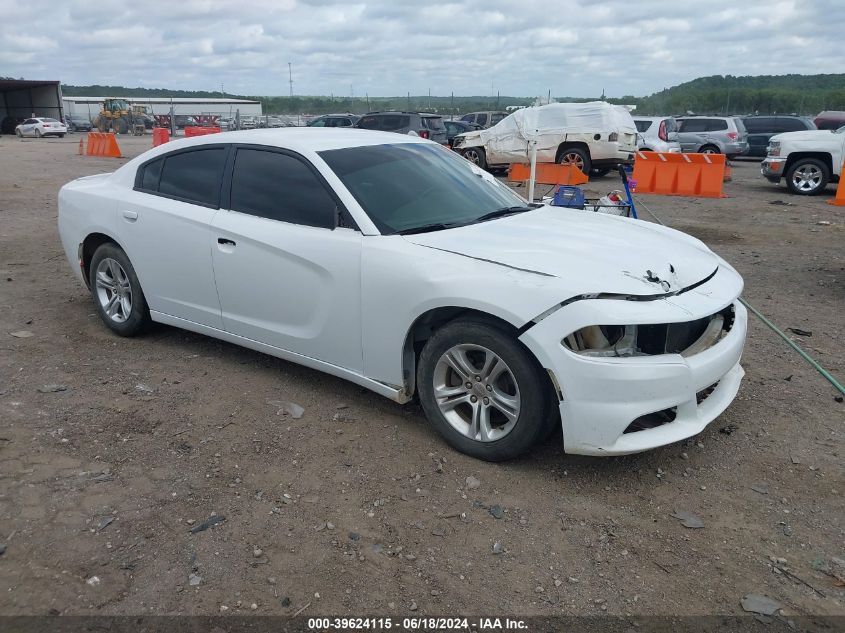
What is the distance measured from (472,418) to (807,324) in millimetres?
3782

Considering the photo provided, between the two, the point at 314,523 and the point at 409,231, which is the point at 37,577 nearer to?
the point at 314,523

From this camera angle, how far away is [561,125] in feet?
56.2

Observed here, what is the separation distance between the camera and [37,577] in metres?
2.66

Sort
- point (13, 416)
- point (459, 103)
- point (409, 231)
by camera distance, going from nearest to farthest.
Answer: point (409, 231) < point (13, 416) < point (459, 103)

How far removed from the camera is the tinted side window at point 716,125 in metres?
22.8

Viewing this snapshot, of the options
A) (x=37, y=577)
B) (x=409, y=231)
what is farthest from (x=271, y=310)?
(x=37, y=577)

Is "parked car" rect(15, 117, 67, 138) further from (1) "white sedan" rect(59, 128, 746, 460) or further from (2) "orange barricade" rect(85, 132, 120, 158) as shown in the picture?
(1) "white sedan" rect(59, 128, 746, 460)

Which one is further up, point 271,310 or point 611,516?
point 271,310

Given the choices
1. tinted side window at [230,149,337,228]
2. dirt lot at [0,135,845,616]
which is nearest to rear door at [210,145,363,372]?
tinted side window at [230,149,337,228]

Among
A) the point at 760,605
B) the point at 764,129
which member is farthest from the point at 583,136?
the point at 760,605

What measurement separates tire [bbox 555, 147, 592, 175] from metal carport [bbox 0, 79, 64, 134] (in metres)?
48.9

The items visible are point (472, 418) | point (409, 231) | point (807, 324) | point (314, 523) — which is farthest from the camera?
point (807, 324)

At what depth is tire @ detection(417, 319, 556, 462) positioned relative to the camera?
3.21m

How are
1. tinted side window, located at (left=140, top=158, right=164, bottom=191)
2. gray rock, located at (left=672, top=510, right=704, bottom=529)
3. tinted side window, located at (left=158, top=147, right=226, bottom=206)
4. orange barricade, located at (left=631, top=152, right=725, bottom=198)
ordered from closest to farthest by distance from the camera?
gray rock, located at (left=672, top=510, right=704, bottom=529)
tinted side window, located at (left=158, top=147, right=226, bottom=206)
tinted side window, located at (left=140, top=158, right=164, bottom=191)
orange barricade, located at (left=631, top=152, right=725, bottom=198)
